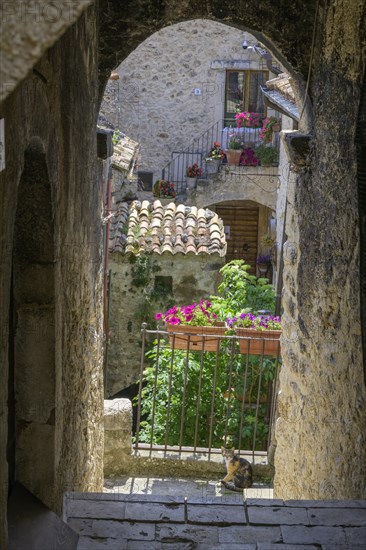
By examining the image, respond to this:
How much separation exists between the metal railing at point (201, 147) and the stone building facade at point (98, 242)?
1188 cm

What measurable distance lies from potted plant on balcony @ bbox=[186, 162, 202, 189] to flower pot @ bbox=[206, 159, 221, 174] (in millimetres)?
222

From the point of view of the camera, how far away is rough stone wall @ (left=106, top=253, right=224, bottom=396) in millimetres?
11359

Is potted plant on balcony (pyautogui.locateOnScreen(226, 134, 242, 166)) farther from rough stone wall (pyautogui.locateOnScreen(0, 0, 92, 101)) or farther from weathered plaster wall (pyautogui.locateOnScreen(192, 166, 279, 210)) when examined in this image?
rough stone wall (pyautogui.locateOnScreen(0, 0, 92, 101))

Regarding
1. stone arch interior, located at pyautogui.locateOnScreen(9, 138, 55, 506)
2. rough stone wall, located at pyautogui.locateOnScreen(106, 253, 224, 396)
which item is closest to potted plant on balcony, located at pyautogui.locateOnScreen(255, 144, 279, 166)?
rough stone wall, located at pyautogui.locateOnScreen(106, 253, 224, 396)

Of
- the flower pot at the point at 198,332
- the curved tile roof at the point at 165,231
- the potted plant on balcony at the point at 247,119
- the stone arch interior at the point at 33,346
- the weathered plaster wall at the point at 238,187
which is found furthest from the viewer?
the potted plant on balcony at the point at 247,119

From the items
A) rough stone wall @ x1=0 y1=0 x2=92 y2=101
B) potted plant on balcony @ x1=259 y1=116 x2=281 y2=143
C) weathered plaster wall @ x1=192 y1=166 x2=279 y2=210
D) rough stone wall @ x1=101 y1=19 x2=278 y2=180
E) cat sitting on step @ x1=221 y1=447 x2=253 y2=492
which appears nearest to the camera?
rough stone wall @ x1=0 y1=0 x2=92 y2=101

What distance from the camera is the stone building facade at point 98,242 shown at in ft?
13.3

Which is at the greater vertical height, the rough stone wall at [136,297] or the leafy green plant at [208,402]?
the rough stone wall at [136,297]

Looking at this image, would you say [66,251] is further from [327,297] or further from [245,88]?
[245,88]

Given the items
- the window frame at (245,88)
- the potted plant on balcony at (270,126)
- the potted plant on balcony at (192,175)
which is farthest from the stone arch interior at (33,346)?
the window frame at (245,88)

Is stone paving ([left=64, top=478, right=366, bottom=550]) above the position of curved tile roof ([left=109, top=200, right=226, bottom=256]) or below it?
below

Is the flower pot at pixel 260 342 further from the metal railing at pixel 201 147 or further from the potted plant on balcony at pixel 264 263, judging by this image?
the metal railing at pixel 201 147

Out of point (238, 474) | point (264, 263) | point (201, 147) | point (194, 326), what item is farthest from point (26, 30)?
point (201, 147)

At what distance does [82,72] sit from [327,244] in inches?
69.6
